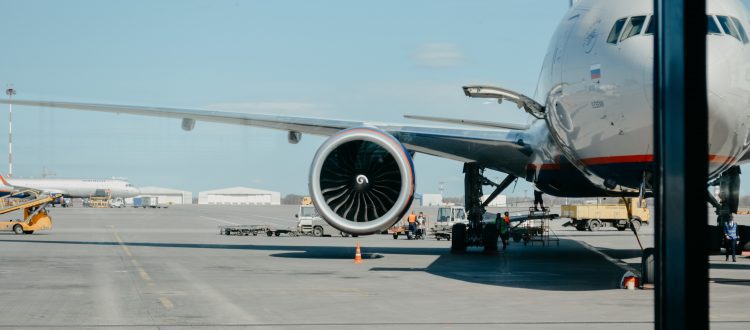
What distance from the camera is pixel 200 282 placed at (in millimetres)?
14133

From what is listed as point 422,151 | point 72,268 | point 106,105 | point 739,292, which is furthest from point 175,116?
point 739,292

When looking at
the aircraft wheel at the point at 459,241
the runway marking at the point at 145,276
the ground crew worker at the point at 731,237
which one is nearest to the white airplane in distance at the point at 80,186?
the runway marking at the point at 145,276

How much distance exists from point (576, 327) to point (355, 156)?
8.43m

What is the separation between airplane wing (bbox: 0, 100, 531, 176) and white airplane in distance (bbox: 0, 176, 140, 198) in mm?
92643

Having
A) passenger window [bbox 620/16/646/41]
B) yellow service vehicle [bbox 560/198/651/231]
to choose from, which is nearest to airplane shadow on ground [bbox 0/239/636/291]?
passenger window [bbox 620/16/646/41]

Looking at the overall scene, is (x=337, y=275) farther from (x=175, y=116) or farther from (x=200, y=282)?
(x=175, y=116)

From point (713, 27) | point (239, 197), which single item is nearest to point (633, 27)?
point (713, 27)

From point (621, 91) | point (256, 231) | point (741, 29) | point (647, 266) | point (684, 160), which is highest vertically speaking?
point (741, 29)

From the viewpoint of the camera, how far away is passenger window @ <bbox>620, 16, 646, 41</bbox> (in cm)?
1181

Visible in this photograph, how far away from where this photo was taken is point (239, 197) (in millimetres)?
189750

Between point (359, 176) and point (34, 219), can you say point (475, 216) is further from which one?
point (34, 219)

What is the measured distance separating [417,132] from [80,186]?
99638 mm

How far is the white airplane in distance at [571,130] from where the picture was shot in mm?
11258

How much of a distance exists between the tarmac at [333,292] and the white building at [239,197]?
167273 mm
